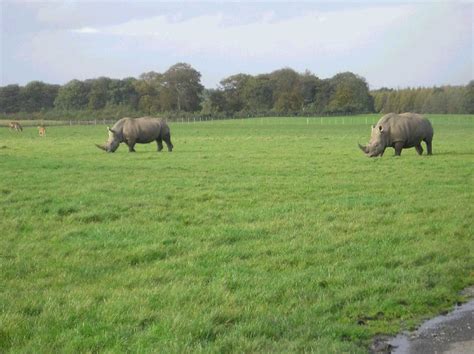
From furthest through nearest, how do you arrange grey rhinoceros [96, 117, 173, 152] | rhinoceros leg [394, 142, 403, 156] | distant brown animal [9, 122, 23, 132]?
distant brown animal [9, 122, 23, 132] < grey rhinoceros [96, 117, 173, 152] < rhinoceros leg [394, 142, 403, 156]

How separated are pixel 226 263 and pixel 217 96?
12249cm

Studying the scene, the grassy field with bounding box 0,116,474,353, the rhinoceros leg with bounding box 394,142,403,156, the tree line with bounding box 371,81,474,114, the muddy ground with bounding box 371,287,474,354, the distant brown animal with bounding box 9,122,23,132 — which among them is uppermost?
the tree line with bounding box 371,81,474,114

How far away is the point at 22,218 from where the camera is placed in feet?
39.6

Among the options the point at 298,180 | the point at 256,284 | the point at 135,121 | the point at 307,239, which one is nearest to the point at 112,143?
the point at 135,121

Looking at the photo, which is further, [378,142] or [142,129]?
[142,129]

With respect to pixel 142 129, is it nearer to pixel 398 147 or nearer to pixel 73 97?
pixel 398 147

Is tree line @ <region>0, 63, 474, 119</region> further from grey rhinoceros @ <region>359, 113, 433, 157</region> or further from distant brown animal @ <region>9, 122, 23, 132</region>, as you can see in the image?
grey rhinoceros @ <region>359, 113, 433, 157</region>

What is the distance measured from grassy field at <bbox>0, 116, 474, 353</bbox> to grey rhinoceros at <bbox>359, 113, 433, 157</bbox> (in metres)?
9.42

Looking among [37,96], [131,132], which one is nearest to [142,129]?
[131,132]

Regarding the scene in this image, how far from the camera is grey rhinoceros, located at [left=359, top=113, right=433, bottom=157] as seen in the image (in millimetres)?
27125

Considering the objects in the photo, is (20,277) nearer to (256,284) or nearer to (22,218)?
(256,284)

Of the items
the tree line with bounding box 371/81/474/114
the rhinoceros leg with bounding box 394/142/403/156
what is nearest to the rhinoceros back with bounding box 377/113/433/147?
the rhinoceros leg with bounding box 394/142/403/156

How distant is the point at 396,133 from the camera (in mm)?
27250

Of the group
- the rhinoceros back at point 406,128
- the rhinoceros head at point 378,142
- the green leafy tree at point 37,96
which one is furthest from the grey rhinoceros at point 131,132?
the green leafy tree at point 37,96
